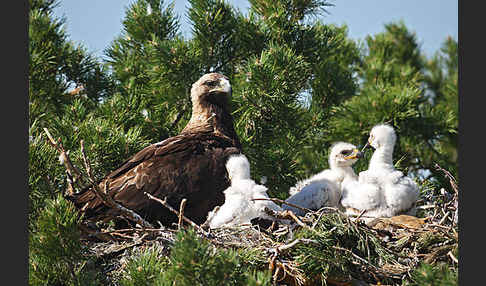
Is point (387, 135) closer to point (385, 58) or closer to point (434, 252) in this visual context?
point (434, 252)

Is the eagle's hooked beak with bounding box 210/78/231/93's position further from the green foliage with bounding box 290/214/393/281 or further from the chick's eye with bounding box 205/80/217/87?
the green foliage with bounding box 290/214/393/281

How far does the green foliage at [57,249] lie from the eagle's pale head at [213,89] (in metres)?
2.28

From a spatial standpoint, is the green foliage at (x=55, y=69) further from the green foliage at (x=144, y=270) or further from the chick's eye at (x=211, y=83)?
the green foliage at (x=144, y=270)

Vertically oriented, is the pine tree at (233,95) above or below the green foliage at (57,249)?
above

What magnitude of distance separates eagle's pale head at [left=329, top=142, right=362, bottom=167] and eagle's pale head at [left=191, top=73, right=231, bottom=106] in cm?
101

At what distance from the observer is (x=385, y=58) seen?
838 centimetres

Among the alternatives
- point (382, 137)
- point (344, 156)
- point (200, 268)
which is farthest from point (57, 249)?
point (382, 137)

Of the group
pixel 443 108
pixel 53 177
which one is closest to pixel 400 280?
pixel 53 177

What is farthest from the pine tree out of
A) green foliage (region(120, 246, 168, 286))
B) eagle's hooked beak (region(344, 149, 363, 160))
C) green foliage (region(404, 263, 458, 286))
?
green foliage (region(404, 263, 458, 286))

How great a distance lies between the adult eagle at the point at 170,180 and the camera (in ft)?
15.6

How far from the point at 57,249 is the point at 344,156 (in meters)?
2.74

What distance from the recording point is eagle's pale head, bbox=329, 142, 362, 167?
5.55 m

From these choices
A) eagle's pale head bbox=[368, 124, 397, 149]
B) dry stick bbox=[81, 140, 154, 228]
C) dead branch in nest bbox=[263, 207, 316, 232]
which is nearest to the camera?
dry stick bbox=[81, 140, 154, 228]

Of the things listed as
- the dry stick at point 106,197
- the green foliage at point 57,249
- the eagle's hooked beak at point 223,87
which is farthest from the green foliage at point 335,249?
the eagle's hooked beak at point 223,87
